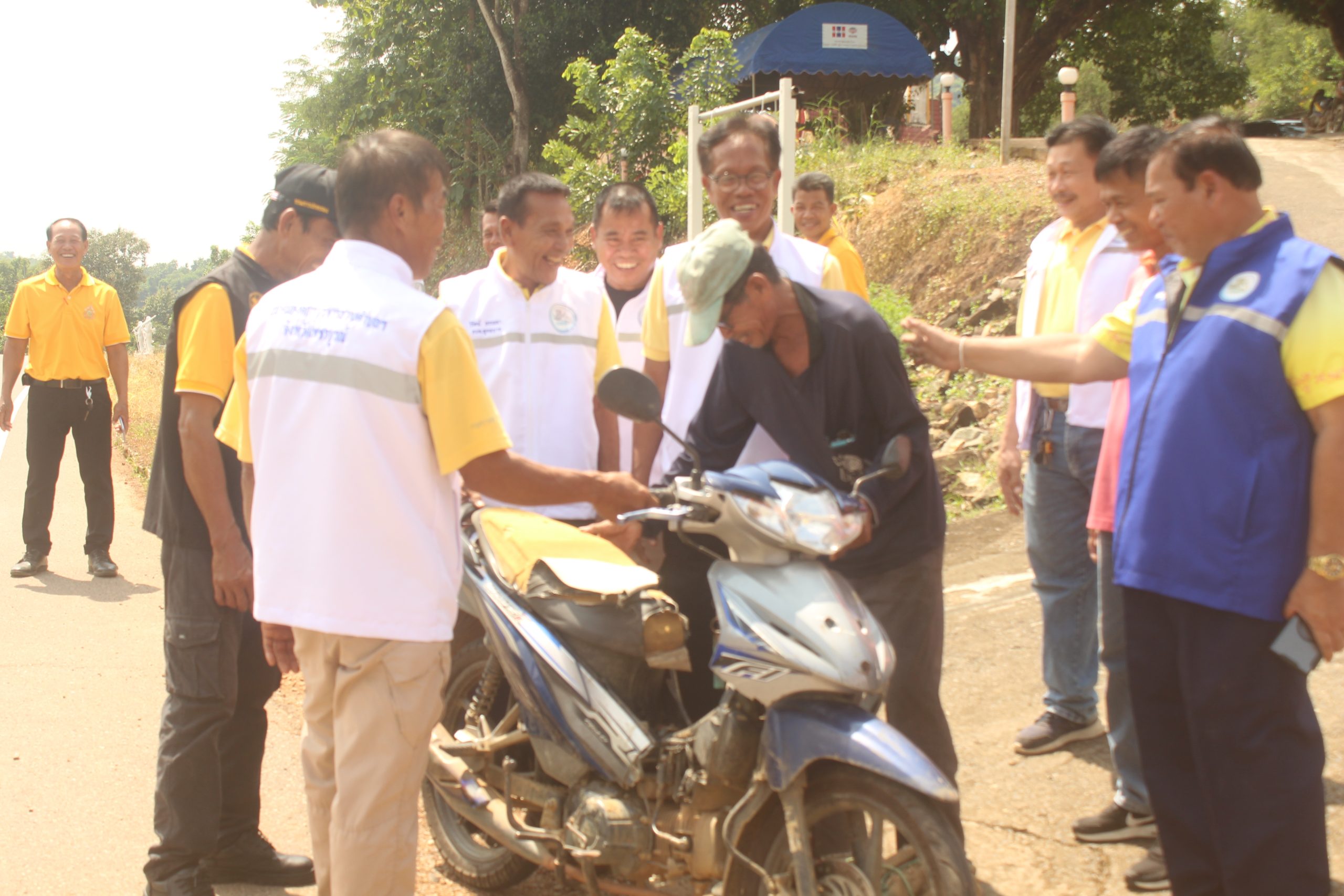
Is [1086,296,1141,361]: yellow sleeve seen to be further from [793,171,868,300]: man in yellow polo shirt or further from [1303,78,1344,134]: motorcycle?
[1303,78,1344,134]: motorcycle

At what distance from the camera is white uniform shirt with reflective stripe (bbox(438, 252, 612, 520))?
412cm

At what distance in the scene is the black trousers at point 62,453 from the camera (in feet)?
25.4

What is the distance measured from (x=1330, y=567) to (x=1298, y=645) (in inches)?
7.3

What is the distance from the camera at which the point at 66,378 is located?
8055 mm

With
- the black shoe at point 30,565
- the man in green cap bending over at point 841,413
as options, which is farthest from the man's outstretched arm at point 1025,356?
the black shoe at point 30,565

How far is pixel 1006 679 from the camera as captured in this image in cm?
503

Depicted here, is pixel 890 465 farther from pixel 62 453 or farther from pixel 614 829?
pixel 62 453

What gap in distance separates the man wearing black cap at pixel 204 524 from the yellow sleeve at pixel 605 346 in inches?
40.1

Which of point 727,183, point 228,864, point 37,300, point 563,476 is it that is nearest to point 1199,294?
point 563,476

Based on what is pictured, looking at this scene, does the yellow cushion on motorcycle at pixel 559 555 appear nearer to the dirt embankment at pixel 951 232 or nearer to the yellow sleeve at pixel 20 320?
the yellow sleeve at pixel 20 320

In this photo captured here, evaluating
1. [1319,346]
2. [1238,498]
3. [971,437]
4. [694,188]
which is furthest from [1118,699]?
[694,188]

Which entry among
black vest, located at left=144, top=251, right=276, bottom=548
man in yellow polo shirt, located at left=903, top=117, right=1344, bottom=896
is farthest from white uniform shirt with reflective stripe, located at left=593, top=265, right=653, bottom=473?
man in yellow polo shirt, located at left=903, top=117, right=1344, bottom=896

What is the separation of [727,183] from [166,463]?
1.99 meters

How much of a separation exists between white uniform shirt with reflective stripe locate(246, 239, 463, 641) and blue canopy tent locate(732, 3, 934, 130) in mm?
18997
